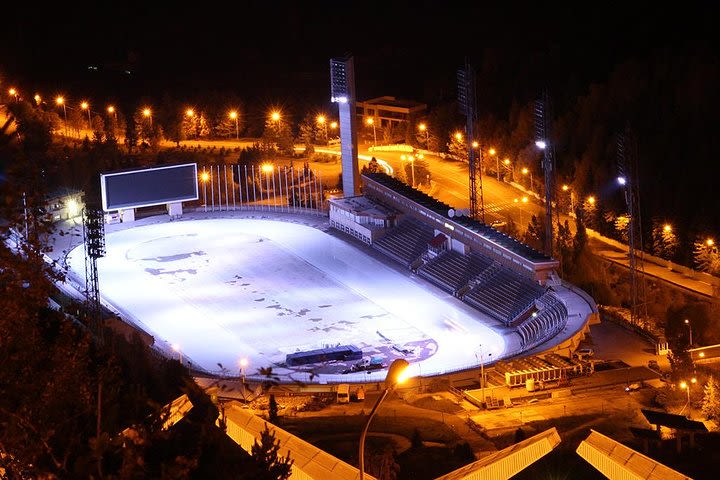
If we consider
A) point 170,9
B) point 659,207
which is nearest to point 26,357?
point 659,207

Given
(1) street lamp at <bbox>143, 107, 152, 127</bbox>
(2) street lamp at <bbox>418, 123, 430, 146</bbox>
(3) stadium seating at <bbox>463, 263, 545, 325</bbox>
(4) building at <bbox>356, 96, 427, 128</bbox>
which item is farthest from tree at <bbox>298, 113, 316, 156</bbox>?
(3) stadium seating at <bbox>463, 263, 545, 325</bbox>

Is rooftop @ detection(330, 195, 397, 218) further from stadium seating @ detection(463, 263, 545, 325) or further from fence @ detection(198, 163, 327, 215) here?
stadium seating @ detection(463, 263, 545, 325)

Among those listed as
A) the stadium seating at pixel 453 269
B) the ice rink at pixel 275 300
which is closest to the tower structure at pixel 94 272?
the ice rink at pixel 275 300

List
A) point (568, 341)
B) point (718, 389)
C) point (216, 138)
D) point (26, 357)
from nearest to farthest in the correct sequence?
point (26, 357) < point (718, 389) < point (568, 341) < point (216, 138)

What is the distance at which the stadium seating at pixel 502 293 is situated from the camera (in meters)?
28.2

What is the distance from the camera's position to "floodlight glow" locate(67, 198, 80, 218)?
128ft

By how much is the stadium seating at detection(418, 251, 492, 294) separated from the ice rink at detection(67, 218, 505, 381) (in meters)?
0.45

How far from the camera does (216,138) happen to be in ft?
172

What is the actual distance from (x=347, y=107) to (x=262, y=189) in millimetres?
7564

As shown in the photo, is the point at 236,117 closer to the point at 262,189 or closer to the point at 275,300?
the point at 262,189

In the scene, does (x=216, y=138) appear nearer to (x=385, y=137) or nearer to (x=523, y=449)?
(x=385, y=137)

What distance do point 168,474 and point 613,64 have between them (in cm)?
4721

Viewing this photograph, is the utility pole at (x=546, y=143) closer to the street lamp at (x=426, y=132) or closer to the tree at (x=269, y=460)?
the street lamp at (x=426, y=132)

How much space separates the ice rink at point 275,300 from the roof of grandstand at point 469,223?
76.6 inches
